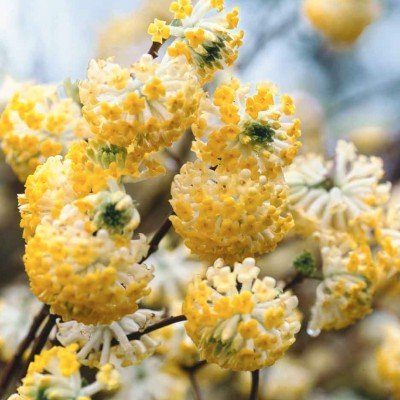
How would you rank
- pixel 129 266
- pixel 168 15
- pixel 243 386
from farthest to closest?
1. pixel 168 15
2. pixel 243 386
3. pixel 129 266

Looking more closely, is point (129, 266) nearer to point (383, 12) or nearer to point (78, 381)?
point (78, 381)

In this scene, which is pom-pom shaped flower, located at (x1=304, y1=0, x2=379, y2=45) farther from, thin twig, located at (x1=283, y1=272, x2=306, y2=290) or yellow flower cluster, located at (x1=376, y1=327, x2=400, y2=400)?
thin twig, located at (x1=283, y1=272, x2=306, y2=290)

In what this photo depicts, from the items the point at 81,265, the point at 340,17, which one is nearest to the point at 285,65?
the point at 340,17

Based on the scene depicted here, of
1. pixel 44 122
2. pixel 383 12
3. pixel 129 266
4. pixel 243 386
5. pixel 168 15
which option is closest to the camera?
pixel 129 266

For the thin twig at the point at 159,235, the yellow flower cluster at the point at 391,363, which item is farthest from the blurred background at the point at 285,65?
the thin twig at the point at 159,235

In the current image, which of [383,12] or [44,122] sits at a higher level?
[44,122]

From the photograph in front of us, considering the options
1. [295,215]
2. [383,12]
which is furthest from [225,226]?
[383,12]

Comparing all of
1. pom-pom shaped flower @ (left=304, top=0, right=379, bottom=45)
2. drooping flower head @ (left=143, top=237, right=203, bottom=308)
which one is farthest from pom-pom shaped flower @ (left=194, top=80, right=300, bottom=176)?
pom-pom shaped flower @ (left=304, top=0, right=379, bottom=45)
